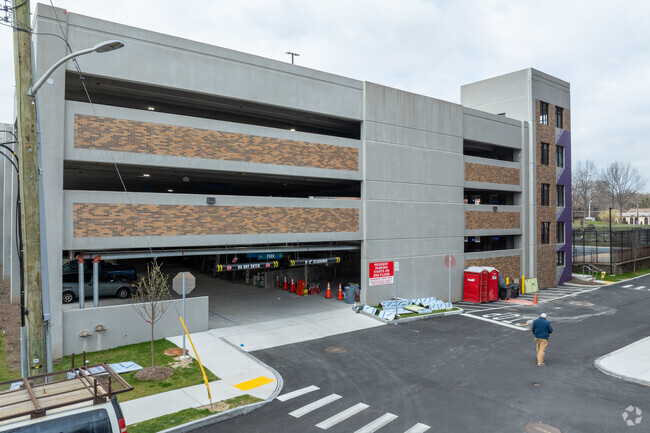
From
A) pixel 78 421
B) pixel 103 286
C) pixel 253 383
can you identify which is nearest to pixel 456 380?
pixel 253 383

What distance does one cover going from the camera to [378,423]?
384 inches

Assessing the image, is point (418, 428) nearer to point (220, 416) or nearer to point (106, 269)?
point (220, 416)

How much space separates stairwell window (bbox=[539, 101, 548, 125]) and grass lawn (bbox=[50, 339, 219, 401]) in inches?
1250

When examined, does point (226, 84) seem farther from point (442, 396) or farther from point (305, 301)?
point (442, 396)

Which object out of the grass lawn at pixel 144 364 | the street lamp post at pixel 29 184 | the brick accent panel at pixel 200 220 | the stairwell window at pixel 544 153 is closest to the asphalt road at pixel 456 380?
the grass lawn at pixel 144 364

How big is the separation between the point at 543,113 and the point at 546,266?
1227 cm

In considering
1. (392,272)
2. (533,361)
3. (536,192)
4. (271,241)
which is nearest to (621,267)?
(536,192)

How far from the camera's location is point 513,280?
31109mm

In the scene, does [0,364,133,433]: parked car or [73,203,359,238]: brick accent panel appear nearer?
[0,364,133,433]: parked car

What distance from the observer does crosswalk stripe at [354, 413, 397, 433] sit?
372 inches

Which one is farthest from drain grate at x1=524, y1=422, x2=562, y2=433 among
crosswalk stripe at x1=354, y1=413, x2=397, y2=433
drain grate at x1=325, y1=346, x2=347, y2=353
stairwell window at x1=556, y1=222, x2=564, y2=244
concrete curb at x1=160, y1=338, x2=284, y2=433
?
stairwell window at x1=556, y1=222, x2=564, y2=244

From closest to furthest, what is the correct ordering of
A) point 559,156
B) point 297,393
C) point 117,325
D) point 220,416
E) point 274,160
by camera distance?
point 220,416, point 297,393, point 117,325, point 274,160, point 559,156

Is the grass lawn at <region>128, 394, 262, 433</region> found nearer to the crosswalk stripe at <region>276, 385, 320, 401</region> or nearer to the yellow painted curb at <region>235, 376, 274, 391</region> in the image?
the crosswalk stripe at <region>276, 385, 320, 401</region>

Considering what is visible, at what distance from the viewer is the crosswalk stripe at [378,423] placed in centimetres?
946
